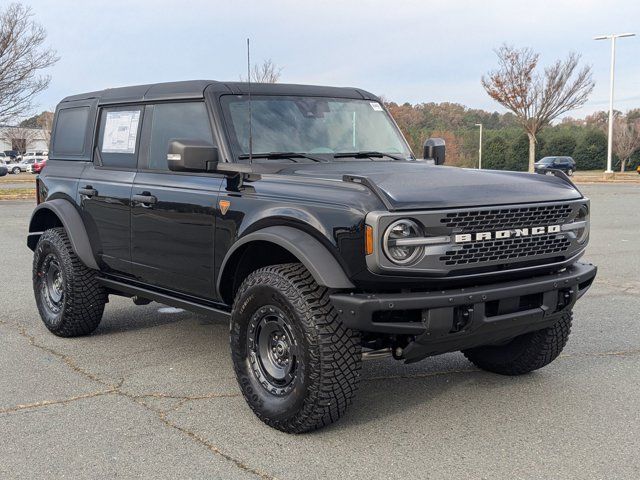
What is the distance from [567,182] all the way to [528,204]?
624mm

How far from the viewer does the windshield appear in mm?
4668

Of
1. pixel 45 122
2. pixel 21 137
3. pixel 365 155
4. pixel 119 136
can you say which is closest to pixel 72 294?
pixel 119 136

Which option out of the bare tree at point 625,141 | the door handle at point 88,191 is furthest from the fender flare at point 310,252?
the bare tree at point 625,141

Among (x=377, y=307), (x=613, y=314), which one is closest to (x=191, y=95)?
(x=377, y=307)

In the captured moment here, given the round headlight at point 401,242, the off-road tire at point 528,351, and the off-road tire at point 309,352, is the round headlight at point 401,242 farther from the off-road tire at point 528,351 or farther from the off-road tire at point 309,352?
the off-road tire at point 528,351

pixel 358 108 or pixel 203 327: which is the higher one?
pixel 358 108

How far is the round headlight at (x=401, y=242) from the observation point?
342 centimetres

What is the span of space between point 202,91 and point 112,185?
3.58ft

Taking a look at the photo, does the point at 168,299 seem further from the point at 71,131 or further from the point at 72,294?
the point at 71,131

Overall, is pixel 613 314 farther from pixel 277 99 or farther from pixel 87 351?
pixel 87 351

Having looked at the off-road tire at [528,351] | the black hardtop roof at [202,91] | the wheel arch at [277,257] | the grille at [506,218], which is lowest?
the off-road tire at [528,351]

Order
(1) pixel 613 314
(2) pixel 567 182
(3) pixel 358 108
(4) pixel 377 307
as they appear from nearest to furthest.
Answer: (4) pixel 377 307, (2) pixel 567 182, (3) pixel 358 108, (1) pixel 613 314

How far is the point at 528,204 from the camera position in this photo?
12.6 ft

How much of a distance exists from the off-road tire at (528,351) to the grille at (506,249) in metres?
0.66
